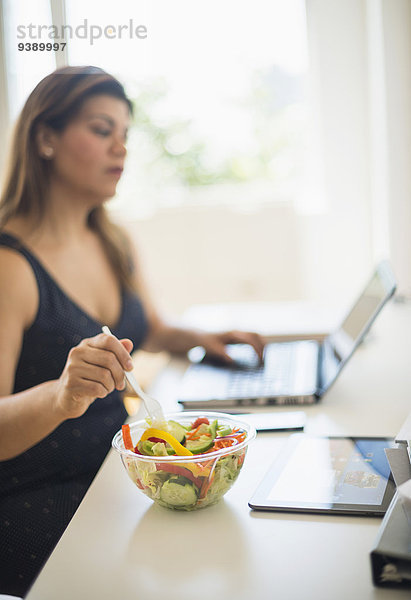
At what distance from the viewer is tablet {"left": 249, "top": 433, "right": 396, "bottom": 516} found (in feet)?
2.04

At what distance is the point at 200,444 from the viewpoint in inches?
25.9

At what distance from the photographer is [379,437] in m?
0.79

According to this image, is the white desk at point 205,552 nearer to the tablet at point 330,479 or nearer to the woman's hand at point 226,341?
the tablet at point 330,479

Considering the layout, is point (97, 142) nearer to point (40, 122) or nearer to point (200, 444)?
point (40, 122)

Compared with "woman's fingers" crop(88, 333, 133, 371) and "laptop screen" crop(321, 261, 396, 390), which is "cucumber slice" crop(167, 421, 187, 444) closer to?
"woman's fingers" crop(88, 333, 133, 371)

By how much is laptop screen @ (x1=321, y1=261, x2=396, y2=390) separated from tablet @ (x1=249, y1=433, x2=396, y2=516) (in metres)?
0.21

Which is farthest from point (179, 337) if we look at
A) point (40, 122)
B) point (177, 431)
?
point (177, 431)

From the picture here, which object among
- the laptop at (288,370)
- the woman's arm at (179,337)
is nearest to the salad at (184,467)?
the laptop at (288,370)

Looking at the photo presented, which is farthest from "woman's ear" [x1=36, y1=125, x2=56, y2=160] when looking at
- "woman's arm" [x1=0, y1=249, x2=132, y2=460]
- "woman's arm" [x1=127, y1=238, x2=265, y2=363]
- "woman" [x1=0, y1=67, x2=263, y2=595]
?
"woman's arm" [x1=127, y1=238, x2=265, y2=363]

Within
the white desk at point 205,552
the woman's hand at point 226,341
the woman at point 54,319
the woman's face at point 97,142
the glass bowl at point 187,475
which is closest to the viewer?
the white desk at point 205,552

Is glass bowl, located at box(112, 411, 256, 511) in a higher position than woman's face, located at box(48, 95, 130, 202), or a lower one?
lower

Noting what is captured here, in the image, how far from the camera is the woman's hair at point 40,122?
2.92 ft

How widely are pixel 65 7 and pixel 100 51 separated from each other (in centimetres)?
7

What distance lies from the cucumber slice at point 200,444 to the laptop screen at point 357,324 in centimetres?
35
